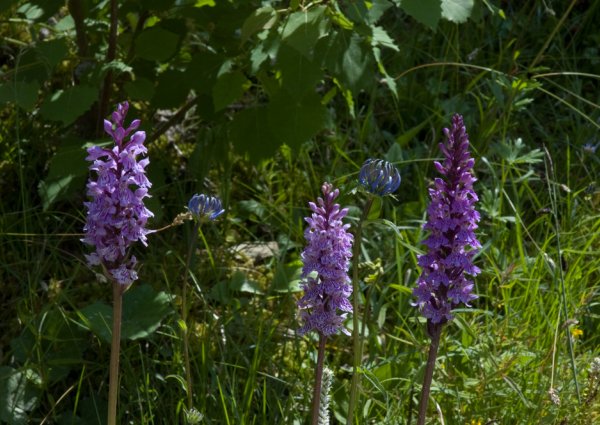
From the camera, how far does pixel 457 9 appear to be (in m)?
2.67

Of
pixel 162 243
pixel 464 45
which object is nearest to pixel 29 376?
pixel 162 243

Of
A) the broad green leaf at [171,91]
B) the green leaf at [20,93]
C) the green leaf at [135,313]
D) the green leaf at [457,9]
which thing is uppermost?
the green leaf at [457,9]

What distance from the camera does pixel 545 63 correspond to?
4535mm

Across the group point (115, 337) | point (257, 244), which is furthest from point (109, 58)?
point (115, 337)

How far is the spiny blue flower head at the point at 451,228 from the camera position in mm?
1801

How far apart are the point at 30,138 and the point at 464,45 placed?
2049 mm

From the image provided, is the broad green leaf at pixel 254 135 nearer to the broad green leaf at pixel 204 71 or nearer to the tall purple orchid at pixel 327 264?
the broad green leaf at pixel 204 71

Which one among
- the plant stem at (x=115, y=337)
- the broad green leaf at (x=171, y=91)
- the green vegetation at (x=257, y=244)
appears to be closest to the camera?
the plant stem at (x=115, y=337)

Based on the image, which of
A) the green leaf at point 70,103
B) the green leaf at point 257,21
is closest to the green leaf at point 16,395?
the green leaf at point 70,103

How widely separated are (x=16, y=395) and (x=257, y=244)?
1.10 metres

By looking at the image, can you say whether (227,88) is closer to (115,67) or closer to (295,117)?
(295,117)

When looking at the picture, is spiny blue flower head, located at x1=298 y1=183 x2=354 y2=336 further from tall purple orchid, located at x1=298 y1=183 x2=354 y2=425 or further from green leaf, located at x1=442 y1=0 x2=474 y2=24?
green leaf, located at x1=442 y1=0 x2=474 y2=24

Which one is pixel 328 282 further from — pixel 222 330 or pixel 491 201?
pixel 491 201

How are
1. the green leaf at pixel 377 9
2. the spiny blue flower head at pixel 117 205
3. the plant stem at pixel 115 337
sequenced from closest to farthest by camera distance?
the spiny blue flower head at pixel 117 205
the plant stem at pixel 115 337
the green leaf at pixel 377 9
